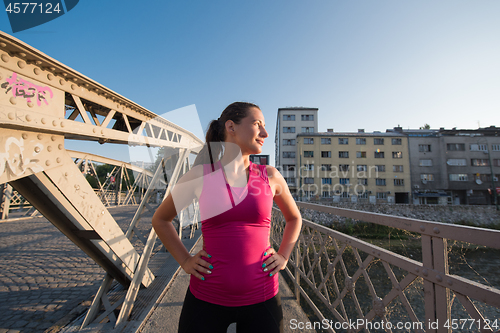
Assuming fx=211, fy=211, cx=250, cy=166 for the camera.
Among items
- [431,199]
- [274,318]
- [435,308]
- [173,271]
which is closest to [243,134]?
[274,318]

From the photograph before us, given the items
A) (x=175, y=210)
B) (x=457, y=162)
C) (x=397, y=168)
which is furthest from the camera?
(x=397, y=168)

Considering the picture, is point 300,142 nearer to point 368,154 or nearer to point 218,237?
point 368,154

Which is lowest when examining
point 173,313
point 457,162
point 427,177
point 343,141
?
point 173,313

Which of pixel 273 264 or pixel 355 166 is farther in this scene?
pixel 355 166

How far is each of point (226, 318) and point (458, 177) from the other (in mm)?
52297

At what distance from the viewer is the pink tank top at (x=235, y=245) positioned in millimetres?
1203

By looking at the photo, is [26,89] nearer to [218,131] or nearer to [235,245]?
[218,131]

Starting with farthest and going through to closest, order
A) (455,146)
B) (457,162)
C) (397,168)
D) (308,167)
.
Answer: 1. (308,167)
2. (397,168)
3. (455,146)
4. (457,162)

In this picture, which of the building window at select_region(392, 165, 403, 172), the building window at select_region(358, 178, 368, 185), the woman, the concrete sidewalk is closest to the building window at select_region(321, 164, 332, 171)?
the building window at select_region(358, 178, 368, 185)

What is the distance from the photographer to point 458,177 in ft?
124

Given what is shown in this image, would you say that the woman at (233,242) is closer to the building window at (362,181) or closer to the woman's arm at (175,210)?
the woman's arm at (175,210)

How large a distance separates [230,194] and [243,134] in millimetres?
421

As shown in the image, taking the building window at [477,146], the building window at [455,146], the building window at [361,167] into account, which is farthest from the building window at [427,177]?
the building window at [361,167]

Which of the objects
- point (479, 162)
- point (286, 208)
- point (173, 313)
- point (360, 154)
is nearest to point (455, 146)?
point (479, 162)
